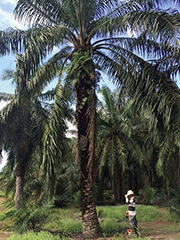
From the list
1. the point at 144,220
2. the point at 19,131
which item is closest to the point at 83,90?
the point at 144,220

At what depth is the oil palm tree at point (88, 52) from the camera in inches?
327

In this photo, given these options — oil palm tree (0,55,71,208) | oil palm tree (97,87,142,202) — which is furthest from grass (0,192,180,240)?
oil palm tree (97,87,142,202)

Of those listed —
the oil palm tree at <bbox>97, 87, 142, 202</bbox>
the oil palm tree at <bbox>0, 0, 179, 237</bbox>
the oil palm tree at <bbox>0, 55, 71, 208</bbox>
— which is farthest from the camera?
the oil palm tree at <bbox>97, 87, 142, 202</bbox>

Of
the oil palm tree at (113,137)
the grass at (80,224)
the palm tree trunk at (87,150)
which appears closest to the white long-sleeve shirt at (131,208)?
the grass at (80,224)

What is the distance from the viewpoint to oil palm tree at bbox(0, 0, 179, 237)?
830 centimetres

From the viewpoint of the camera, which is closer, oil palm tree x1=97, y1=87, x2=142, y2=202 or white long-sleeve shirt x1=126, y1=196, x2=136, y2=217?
white long-sleeve shirt x1=126, y1=196, x2=136, y2=217

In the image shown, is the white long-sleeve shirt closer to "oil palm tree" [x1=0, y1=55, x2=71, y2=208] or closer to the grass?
the grass

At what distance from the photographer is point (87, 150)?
9.00 m

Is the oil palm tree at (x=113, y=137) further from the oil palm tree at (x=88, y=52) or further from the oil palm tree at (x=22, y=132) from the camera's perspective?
the oil palm tree at (x=88, y=52)

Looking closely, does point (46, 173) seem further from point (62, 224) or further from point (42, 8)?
point (42, 8)

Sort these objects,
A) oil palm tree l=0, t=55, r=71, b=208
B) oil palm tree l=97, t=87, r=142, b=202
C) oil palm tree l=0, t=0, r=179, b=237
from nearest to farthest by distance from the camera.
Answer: oil palm tree l=0, t=0, r=179, b=237 < oil palm tree l=0, t=55, r=71, b=208 < oil palm tree l=97, t=87, r=142, b=202

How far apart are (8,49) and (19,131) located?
7.37 meters

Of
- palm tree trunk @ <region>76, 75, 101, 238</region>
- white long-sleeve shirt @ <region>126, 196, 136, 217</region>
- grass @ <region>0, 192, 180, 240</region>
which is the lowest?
grass @ <region>0, 192, 180, 240</region>

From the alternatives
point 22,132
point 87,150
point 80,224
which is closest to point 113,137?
point 22,132
